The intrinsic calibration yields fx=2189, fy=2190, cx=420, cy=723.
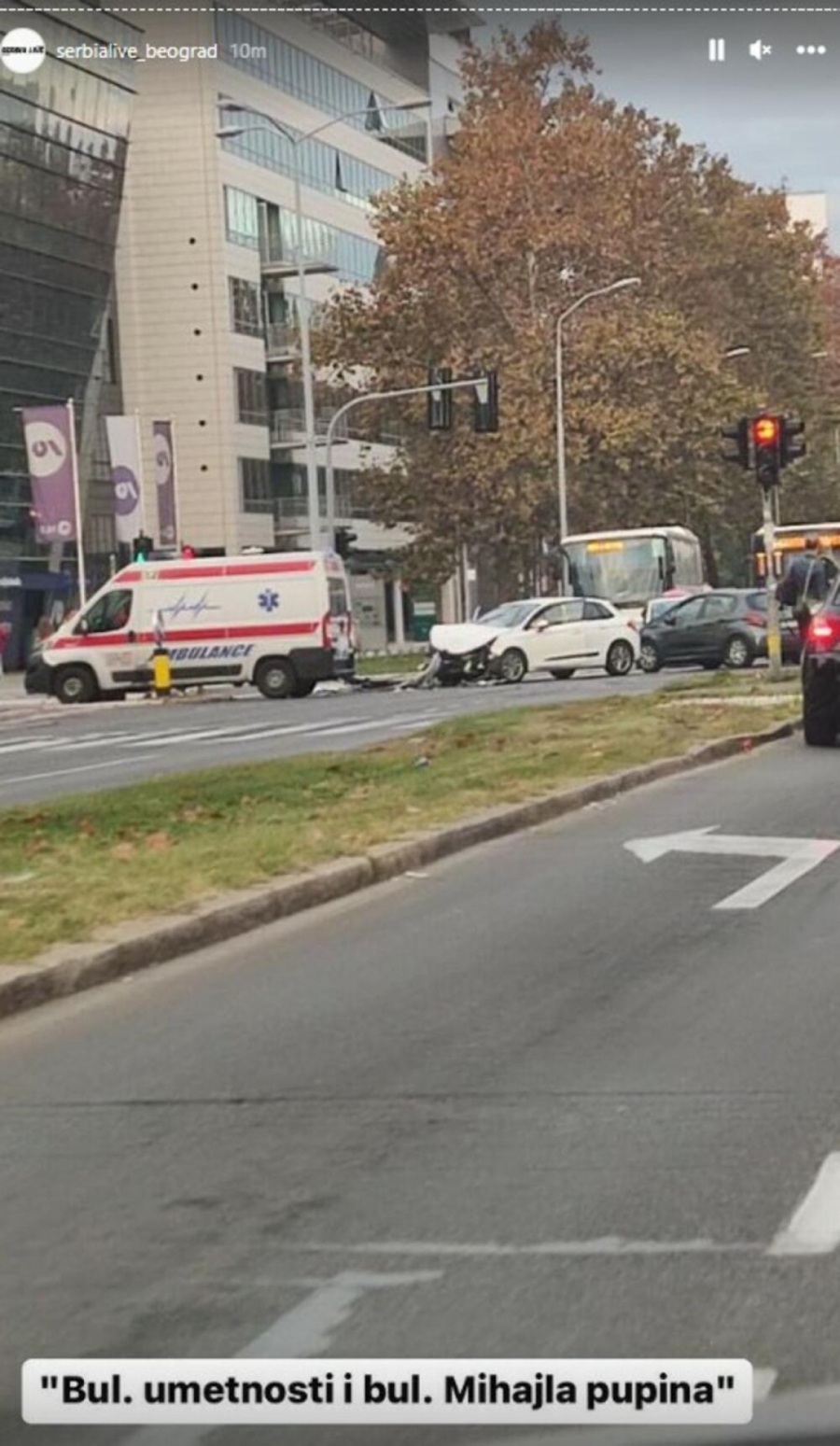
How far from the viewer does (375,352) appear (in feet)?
191

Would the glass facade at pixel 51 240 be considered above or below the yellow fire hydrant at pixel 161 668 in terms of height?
above

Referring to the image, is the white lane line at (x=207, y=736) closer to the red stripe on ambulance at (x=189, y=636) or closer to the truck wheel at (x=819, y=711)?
the truck wheel at (x=819, y=711)

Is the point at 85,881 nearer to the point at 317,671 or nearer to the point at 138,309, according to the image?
the point at 317,671

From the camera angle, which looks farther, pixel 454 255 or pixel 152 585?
pixel 454 255

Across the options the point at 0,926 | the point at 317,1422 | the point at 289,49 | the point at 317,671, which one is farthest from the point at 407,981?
the point at 289,49

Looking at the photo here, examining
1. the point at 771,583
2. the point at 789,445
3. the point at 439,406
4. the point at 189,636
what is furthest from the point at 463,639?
the point at 771,583

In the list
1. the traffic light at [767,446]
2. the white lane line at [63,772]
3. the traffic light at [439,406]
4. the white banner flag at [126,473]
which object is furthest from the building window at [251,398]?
the white lane line at [63,772]

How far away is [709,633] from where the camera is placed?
1613 inches

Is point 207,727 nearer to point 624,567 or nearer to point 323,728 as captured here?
point 323,728

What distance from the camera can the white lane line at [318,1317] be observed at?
170 inches

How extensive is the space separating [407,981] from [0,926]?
6.03 feet

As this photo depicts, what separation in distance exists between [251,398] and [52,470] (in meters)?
28.2

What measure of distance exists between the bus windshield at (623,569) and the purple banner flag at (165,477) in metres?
12.6

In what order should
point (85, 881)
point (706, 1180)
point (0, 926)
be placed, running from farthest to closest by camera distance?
point (85, 881) → point (0, 926) → point (706, 1180)
